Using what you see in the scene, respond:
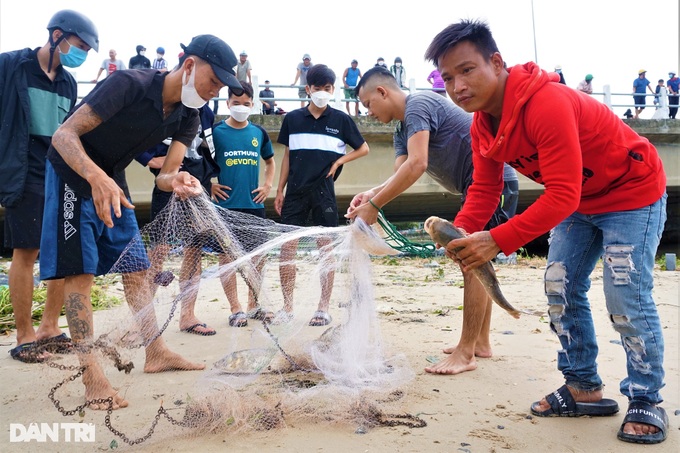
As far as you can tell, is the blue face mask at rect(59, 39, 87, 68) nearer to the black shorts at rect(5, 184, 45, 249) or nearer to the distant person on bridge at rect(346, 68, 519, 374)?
the black shorts at rect(5, 184, 45, 249)

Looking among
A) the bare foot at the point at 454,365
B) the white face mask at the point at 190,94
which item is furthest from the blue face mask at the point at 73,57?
the bare foot at the point at 454,365

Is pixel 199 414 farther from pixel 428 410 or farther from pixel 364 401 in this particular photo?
pixel 428 410

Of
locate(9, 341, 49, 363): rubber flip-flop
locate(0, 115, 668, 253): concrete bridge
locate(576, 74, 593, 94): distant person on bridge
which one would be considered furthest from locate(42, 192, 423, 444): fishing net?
locate(576, 74, 593, 94): distant person on bridge

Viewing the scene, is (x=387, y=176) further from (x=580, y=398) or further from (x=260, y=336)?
(x=580, y=398)

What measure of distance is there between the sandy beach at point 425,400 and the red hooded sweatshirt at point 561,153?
2.92ft

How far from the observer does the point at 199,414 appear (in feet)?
8.26

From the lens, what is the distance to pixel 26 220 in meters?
3.77

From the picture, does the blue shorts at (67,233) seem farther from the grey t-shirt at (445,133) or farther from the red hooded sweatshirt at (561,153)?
the red hooded sweatshirt at (561,153)

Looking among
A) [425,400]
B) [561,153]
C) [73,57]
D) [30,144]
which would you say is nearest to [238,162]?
[73,57]

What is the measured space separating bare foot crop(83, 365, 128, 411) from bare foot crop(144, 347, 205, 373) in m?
0.47

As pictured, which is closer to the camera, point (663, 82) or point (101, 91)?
point (101, 91)

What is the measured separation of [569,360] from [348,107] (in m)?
11.9

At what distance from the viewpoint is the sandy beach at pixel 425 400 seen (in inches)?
94.4

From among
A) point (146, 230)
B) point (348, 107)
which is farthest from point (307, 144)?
point (348, 107)
